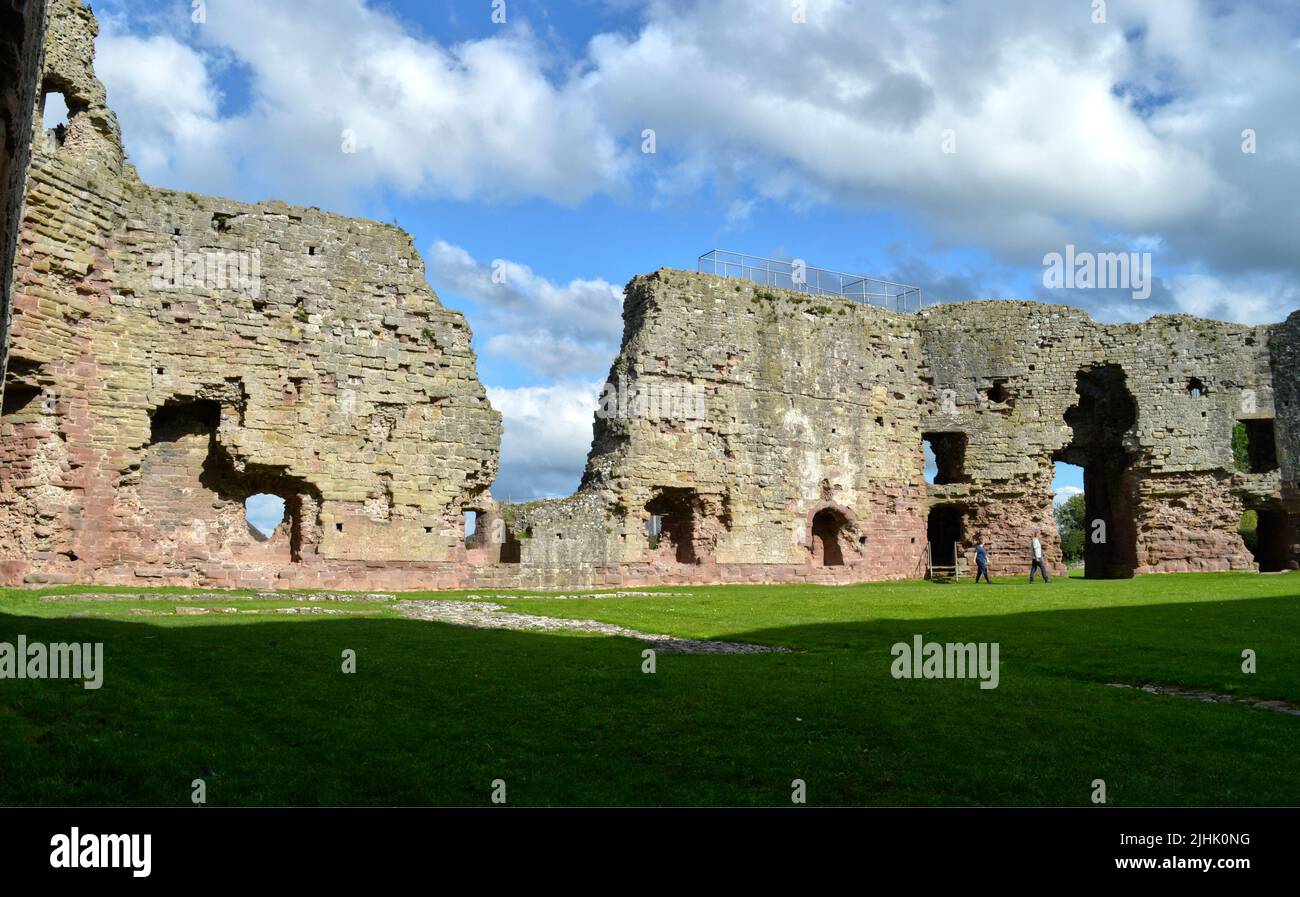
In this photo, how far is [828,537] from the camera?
34438 mm

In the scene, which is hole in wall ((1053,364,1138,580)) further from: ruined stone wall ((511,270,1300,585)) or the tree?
the tree

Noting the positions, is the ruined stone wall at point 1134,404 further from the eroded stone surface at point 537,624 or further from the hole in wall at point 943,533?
the eroded stone surface at point 537,624

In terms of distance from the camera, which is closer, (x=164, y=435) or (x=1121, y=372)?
(x=164, y=435)

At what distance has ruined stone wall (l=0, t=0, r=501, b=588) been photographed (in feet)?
70.0

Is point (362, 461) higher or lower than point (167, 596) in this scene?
higher

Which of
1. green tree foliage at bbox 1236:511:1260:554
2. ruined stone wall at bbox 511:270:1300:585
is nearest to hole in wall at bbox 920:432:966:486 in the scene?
ruined stone wall at bbox 511:270:1300:585

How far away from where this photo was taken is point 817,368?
33562 millimetres

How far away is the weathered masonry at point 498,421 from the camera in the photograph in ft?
72.7

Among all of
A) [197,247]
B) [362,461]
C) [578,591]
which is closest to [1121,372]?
[578,591]

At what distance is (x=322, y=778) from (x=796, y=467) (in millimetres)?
27023

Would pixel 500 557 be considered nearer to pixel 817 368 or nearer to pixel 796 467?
pixel 796 467

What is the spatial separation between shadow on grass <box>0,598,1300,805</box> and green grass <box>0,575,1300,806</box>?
0.03 meters

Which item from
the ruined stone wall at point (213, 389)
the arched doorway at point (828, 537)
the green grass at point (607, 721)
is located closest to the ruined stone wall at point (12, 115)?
the green grass at point (607, 721)
